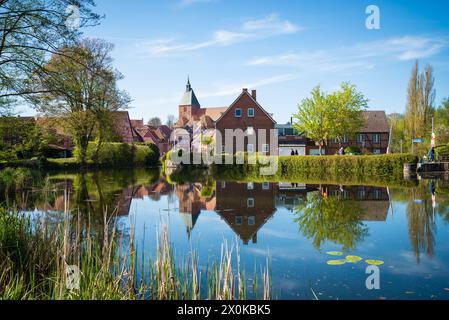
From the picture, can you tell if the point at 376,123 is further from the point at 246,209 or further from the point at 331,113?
the point at 246,209

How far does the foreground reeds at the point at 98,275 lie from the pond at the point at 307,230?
521mm

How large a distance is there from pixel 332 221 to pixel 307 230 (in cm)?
151

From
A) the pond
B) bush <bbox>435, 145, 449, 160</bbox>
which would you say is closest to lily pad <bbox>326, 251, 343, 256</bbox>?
the pond

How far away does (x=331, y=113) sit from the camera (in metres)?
52.0

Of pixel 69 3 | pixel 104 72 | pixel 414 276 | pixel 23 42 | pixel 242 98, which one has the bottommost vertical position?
pixel 414 276

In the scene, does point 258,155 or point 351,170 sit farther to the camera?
point 258,155

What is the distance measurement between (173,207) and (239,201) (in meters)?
3.15

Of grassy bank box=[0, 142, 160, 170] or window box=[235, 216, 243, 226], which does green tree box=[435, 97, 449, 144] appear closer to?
grassy bank box=[0, 142, 160, 170]

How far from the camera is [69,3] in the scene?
11547mm

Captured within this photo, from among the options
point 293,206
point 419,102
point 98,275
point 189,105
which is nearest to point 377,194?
point 293,206

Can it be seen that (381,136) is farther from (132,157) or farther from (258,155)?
(132,157)

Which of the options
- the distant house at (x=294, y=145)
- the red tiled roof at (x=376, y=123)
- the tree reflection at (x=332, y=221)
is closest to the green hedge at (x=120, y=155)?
the distant house at (x=294, y=145)

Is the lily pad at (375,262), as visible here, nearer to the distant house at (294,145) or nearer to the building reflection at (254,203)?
the building reflection at (254,203)
